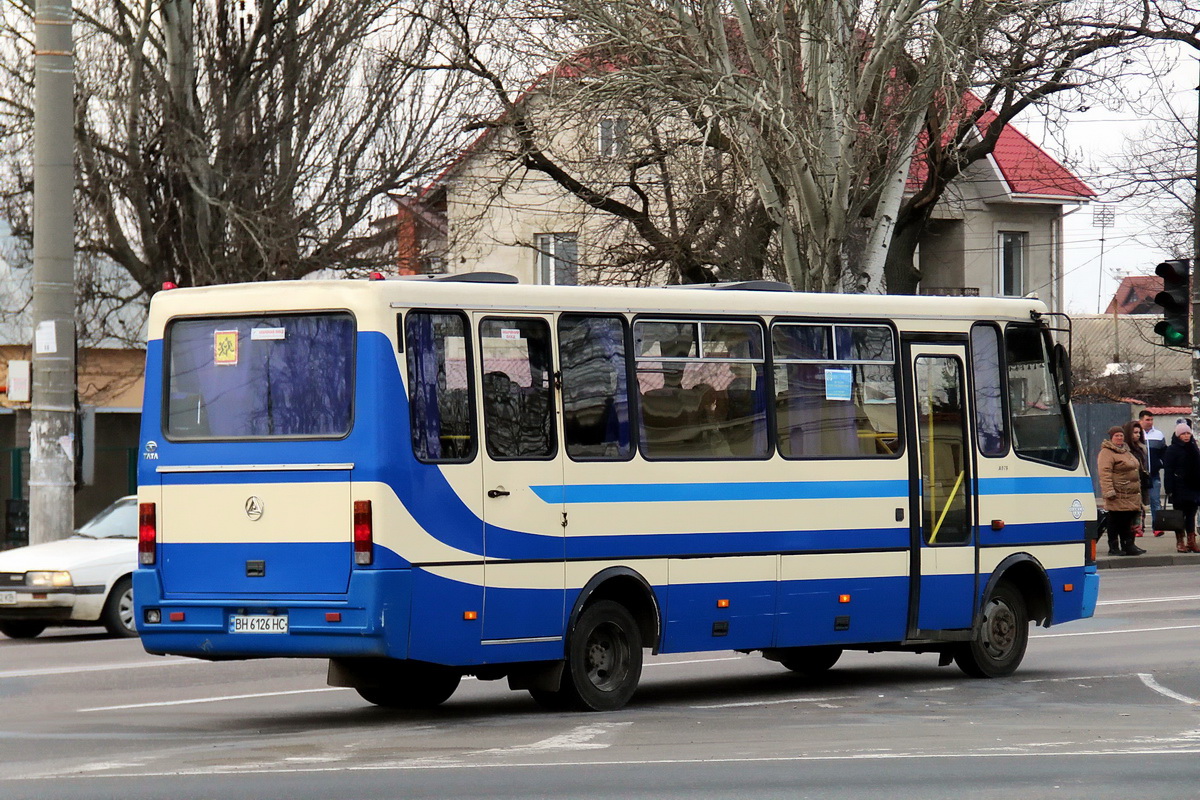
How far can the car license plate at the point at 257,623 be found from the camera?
10805 millimetres

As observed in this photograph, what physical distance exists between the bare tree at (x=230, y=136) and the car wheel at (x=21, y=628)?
8.45 metres

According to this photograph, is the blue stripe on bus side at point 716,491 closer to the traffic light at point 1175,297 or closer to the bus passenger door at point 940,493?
the bus passenger door at point 940,493

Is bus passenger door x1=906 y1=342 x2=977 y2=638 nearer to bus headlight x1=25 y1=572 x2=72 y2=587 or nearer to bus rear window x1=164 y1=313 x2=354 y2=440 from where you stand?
bus rear window x1=164 y1=313 x2=354 y2=440

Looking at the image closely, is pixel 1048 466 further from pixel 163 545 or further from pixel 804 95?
pixel 804 95

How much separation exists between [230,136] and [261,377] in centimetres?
1560

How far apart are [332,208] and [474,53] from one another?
348 centimetres

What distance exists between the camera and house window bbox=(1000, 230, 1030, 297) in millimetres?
48094

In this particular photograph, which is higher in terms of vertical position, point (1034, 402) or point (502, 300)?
point (502, 300)

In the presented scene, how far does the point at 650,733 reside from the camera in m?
10.5

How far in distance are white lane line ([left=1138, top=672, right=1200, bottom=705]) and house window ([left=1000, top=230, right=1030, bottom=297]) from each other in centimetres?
3514

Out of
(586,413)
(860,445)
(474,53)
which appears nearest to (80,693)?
(586,413)

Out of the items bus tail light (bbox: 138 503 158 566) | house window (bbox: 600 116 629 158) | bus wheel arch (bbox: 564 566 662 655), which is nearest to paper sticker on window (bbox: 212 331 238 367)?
bus tail light (bbox: 138 503 158 566)

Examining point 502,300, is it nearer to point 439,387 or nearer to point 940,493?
point 439,387

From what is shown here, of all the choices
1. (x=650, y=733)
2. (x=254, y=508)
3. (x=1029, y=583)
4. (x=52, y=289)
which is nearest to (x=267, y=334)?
(x=254, y=508)
